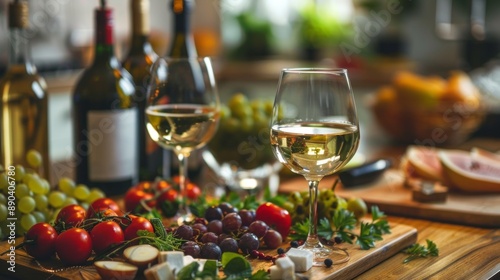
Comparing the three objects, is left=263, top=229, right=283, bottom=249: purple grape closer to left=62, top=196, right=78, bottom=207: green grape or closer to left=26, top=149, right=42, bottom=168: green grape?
left=62, top=196, right=78, bottom=207: green grape

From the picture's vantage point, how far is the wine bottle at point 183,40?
1538 mm

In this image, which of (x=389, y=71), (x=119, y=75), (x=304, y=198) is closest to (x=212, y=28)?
(x=389, y=71)

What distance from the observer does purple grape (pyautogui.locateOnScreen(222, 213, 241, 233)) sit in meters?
1.12

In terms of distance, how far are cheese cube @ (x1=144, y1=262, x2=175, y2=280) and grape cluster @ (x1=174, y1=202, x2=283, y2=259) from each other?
0.12m

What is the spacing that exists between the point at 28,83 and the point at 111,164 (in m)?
0.24

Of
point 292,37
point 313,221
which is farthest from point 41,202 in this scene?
point 292,37

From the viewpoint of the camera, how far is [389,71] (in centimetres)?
447

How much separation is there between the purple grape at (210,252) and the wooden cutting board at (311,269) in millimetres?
61

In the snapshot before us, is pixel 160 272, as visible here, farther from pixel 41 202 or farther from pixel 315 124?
pixel 41 202

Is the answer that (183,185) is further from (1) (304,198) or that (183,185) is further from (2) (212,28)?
(2) (212,28)

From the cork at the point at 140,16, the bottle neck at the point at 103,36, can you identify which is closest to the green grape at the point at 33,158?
the bottle neck at the point at 103,36

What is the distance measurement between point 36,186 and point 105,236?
0.98 ft

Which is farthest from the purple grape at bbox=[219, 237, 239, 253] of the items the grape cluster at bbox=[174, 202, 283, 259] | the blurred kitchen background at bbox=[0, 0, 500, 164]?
the blurred kitchen background at bbox=[0, 0, 500, 164]

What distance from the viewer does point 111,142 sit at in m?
1.46
